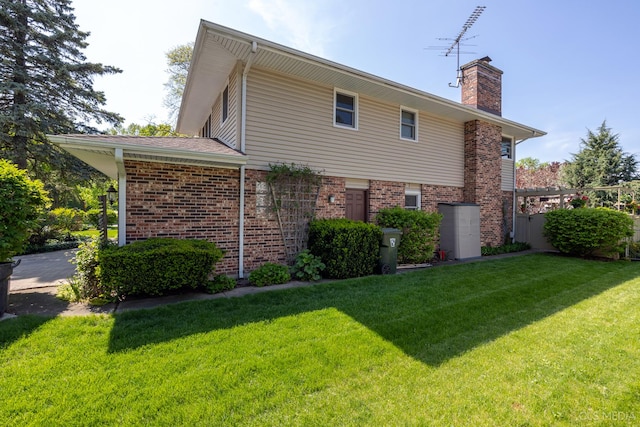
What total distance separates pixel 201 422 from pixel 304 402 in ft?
2.54

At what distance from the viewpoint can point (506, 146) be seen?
1212 cm

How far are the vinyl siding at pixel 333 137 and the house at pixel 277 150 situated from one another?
27 mm

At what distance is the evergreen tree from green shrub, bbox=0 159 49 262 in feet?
80.4

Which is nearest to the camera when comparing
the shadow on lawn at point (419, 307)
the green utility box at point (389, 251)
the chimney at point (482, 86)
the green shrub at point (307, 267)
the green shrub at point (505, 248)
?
the shadow on lawn at point (419, 307)

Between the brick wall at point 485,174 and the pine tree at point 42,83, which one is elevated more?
the pine tree at point 42,83

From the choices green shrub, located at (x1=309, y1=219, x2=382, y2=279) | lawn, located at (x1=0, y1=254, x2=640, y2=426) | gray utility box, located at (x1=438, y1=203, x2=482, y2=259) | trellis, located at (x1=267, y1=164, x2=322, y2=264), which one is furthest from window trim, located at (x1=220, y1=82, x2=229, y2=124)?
gray utility box, located at (x1=438, y1=203, x2=482, y2=259)

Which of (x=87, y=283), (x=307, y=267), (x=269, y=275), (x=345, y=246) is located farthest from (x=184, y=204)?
(x=345, y=246)

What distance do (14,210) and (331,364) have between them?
536cm

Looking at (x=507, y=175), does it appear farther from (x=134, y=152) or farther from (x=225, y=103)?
(x=134, y=152)

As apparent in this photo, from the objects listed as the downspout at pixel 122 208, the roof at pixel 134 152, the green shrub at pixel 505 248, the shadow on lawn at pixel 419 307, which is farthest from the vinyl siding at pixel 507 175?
the downspout at pixel 122 208

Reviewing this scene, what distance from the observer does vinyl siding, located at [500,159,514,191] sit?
1176cm

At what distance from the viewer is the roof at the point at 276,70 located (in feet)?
19.1

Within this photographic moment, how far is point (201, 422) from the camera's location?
2.12 m

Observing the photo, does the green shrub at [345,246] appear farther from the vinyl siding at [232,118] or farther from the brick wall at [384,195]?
the vinyl siding at [232,118]
